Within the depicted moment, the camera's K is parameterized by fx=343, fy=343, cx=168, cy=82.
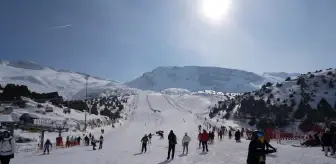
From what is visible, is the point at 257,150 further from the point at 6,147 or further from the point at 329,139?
the point at 329,139

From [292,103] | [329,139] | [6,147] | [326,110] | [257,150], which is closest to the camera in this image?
[257,150]

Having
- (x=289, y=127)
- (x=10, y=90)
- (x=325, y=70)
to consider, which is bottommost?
(x=289, y=127)

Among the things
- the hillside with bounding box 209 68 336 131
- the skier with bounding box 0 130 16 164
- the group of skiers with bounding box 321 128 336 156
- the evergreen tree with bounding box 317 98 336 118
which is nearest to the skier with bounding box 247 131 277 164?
the skier with bounding box 0 130 16 164

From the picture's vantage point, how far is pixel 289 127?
90.1 meters

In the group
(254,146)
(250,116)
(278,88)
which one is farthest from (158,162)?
(278,88)

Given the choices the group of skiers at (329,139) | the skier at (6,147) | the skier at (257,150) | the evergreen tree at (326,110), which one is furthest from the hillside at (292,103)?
the skier at (6,147)

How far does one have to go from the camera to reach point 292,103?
113 m

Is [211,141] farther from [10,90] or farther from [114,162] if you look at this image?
[10,90]

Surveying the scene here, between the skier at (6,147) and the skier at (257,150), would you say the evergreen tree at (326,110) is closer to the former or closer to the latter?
the skier at (257,150)

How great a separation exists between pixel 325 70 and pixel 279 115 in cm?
6350

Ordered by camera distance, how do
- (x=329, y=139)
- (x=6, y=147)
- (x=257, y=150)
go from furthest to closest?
(x=329, y=139), (x=6, y=147), (x=257, y=150)

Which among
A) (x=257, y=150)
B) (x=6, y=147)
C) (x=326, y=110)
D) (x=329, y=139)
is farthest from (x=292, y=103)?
(x=6, y=147)

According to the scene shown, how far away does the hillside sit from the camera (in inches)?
3775

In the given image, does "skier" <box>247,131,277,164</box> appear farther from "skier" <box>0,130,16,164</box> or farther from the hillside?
the hillside
